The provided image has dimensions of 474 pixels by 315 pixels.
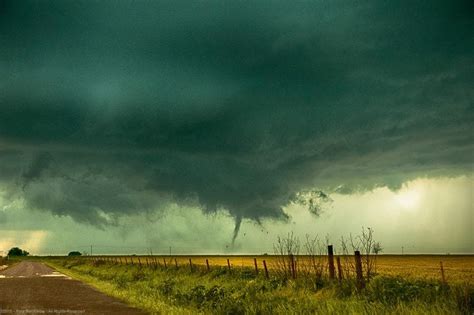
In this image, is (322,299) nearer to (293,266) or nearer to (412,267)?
(293,266)

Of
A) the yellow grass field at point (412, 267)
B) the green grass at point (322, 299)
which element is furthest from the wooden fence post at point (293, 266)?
the green grass at point (322, 299)

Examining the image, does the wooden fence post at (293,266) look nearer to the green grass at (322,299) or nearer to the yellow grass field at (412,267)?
the yellow grass field at (412,267)

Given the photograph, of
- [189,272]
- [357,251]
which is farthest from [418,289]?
[189,272]

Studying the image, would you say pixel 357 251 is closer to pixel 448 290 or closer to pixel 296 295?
pixel 296 295

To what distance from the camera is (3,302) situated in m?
21.4

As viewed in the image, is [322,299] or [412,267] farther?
[412,267]

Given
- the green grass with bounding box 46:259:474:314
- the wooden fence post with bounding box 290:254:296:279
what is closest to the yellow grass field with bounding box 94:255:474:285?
the wooden fence post with bounding box 290:254:296:279

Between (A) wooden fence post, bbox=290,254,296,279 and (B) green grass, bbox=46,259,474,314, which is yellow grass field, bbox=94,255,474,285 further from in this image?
(B) green grass, bbox=46,259,474,314

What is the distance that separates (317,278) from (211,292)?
4256mm

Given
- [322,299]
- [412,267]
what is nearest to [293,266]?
[322,299]

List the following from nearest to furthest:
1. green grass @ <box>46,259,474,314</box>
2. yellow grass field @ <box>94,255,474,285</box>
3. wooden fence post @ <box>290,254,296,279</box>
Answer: green grass @ <box>46,259,474,314</box> → wooden fence post @ <box>290,254,296,279</box> → yellow grass field @ <box>94,255,474,285</box>

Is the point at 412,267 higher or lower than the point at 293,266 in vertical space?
lower

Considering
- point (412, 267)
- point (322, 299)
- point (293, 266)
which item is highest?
point (293, 266)

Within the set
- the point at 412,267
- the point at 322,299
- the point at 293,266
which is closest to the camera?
the point at 322,299
